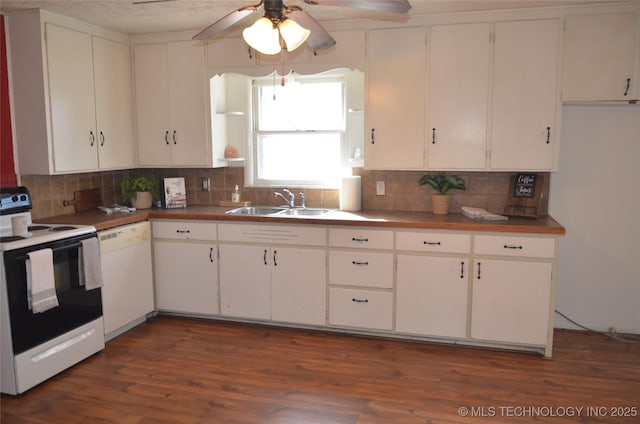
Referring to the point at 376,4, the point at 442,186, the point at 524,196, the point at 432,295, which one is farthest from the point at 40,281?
the point at 524,196

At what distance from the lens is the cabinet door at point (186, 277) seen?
3.94 m

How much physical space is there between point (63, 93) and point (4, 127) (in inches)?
17.7

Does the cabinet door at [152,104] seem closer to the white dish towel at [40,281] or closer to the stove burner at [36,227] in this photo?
the stove burner at [36,227]

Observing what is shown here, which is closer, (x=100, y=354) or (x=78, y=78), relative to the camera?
(x=100, y=354)

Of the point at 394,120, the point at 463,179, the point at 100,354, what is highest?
the point at 394,120

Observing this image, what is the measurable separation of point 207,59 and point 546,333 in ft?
10.7

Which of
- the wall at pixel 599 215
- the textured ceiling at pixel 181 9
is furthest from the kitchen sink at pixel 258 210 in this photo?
the wall at pixel 599 215

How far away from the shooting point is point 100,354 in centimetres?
342

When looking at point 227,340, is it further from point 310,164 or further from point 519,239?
point 519,239

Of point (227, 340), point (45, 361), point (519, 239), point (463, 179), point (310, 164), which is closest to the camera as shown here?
point (45, 361)

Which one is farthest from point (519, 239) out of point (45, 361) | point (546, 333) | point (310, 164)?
point (45, 361)

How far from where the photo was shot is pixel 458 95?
3572 mm

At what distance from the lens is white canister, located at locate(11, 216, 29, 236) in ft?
9.84

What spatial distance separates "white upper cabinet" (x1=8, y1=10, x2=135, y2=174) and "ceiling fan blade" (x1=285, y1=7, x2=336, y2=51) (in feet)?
6.57
